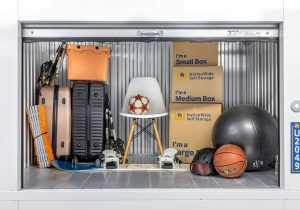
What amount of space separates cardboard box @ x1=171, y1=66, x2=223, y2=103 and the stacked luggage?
973mm

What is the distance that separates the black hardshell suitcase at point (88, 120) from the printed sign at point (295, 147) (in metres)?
2.45

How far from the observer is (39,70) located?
484 centimetres

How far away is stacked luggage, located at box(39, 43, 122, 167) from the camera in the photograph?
4.49m

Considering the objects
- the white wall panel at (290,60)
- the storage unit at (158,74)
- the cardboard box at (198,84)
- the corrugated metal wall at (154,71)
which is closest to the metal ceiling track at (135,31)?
the white wall panel at (290,60)

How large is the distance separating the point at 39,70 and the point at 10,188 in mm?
2374

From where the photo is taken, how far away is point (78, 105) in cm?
460

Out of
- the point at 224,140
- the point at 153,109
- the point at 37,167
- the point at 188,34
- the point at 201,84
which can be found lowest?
the point at 37,167

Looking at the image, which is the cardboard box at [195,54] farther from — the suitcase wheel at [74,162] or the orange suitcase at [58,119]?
the suitcase wheel at [74,162]

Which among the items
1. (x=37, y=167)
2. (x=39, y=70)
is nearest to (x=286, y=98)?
(x=37, y=167)

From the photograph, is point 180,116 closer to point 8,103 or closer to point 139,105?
point 139,105

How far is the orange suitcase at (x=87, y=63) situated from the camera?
4484 mm
